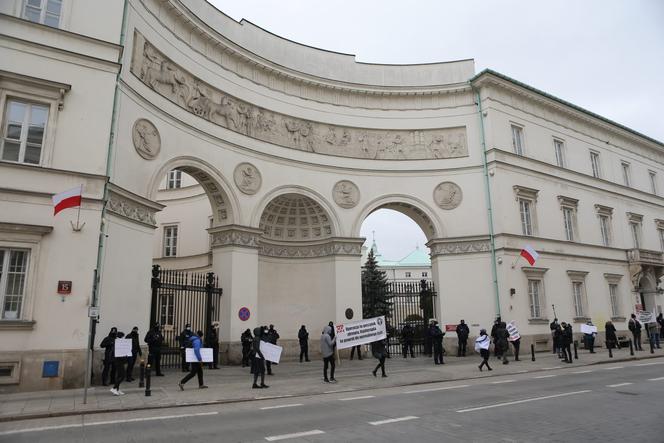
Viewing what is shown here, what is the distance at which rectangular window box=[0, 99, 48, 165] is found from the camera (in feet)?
43.4

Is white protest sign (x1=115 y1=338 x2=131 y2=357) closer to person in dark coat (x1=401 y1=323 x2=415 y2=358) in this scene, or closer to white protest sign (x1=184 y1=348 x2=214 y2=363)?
white protest sign (x1=184 y1=348 x2=214 y2=363)

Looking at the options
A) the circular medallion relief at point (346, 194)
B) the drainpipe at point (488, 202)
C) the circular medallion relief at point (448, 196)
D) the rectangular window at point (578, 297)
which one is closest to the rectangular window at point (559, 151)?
the drainpipe at point (488, 202)

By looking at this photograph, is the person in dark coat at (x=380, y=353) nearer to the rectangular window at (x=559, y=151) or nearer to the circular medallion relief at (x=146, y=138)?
the circular medallion relief at (x=146, y=138)

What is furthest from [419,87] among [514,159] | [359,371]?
[359,371]

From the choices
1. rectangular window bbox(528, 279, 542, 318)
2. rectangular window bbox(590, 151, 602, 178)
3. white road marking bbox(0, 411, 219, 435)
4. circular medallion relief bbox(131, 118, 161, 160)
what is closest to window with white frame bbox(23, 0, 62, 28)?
circular medallion relief bbox(131, 118, 161, 160)

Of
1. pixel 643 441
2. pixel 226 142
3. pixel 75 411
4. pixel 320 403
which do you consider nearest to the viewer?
pixel 643 441

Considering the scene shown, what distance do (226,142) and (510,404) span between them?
15.7m

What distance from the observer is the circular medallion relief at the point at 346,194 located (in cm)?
2494

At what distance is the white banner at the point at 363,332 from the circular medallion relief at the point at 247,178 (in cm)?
846

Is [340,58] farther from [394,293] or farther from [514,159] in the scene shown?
[394,293]

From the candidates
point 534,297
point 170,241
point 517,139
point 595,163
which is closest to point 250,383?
point 534,297

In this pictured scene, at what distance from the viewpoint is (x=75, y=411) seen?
9.93 metres

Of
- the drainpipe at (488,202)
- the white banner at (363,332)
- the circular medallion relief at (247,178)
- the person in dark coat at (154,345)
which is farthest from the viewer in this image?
the drainpipe at (488,202)

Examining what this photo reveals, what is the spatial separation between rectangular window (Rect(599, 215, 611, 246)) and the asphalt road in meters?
20.0
